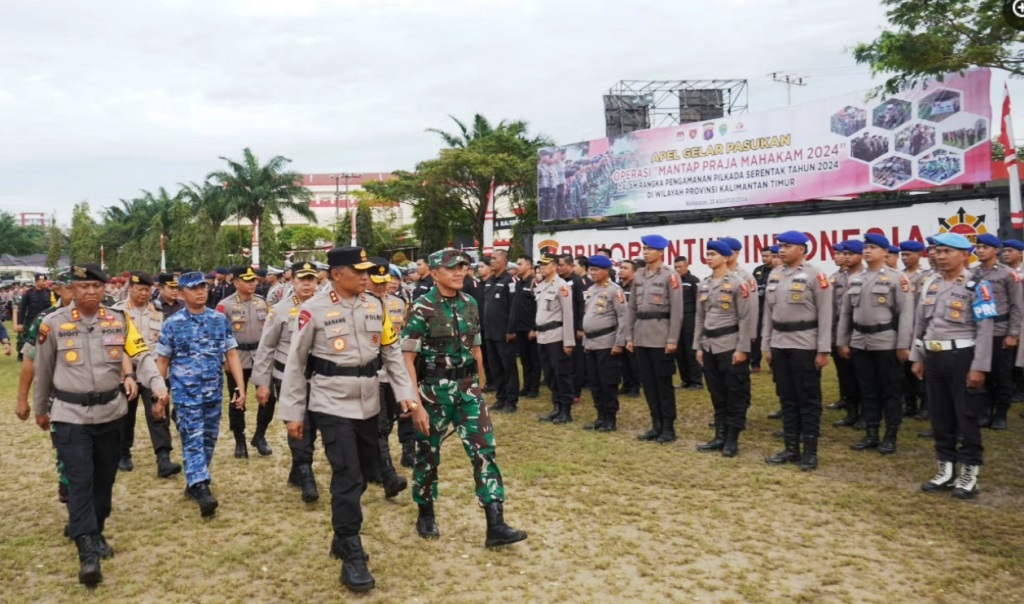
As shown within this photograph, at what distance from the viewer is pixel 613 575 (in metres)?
4.39

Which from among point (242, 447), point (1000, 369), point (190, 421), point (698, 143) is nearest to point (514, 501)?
point (190, 421)

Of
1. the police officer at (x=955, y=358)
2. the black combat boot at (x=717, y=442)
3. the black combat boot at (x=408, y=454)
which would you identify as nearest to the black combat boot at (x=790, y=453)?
the black combat boot at (x=717, y=442)

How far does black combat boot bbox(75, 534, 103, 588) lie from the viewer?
441 cm

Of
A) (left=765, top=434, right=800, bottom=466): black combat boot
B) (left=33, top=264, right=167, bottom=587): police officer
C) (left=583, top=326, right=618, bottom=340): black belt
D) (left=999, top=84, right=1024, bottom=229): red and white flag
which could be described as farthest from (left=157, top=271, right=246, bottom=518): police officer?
(left=999, top=84, right=1024, bottom=229): red and white flag

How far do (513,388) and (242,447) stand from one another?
3.54 metres

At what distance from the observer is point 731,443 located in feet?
23.6

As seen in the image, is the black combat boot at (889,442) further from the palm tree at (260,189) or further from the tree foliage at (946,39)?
the palm tree at (260,189)

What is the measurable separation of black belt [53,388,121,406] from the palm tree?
40.7m

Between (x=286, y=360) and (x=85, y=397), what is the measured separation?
142 cm

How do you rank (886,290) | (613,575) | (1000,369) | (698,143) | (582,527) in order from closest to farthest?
(613,575) < (582,527) < (886,290) < (1000,369) < (698,143)

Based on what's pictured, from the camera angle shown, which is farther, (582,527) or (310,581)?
(582,527)

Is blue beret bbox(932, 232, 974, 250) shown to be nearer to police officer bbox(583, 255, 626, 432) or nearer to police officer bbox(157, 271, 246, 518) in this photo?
police officer bbox(583, 255, 626, 432)

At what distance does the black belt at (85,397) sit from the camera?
4660 millimetres

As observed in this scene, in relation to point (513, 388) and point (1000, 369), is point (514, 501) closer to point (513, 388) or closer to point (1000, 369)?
point (513, 388)
